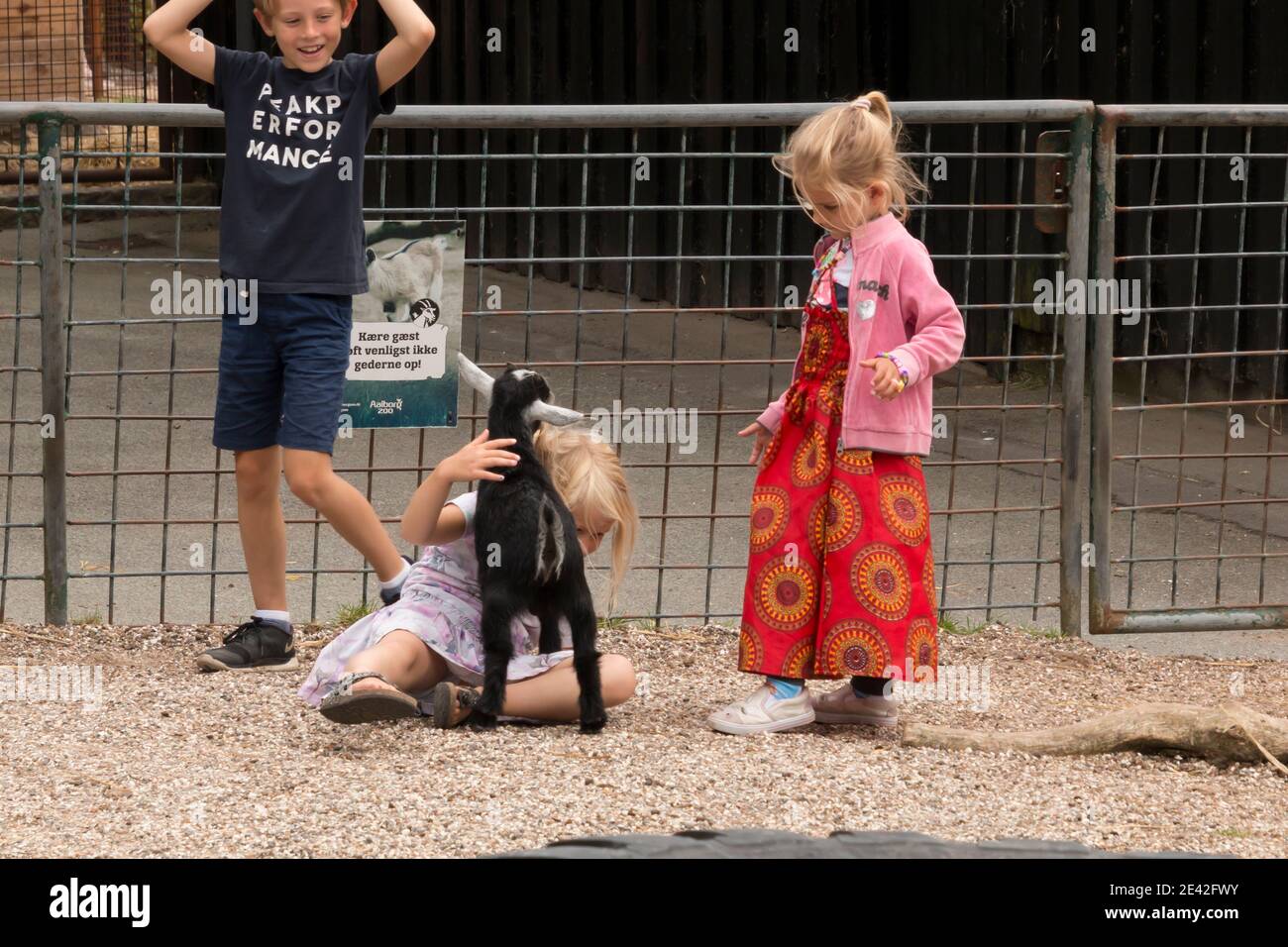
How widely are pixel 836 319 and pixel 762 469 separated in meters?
0.41

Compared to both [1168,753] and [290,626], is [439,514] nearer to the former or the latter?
[290,626]

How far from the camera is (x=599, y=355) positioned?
1042 cm

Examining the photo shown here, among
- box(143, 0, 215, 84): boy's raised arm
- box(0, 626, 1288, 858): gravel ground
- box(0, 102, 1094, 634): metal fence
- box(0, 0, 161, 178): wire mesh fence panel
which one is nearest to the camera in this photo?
box(0, 626, 1288, 858): gravel ground

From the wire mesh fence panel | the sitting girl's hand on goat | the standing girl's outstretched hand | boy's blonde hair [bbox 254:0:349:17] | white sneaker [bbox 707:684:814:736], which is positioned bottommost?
white sneaker [bbox 707:684:814:736]

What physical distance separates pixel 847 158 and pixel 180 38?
5.59 ft

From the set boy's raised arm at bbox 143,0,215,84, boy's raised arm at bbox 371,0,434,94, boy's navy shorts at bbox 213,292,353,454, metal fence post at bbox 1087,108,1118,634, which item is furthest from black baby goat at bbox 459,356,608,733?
metal fence post at bbox 1087,108,1118,634

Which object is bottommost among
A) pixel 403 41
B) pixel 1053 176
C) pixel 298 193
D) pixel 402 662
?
pixel 402 662

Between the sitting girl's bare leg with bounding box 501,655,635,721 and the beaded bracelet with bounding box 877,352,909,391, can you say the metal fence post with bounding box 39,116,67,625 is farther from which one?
the beaded bracelet with bounding box 877,352,909,391

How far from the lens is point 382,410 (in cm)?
480

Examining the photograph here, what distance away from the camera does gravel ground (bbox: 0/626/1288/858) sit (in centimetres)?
322

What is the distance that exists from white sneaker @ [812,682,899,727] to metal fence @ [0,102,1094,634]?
68 centimetres

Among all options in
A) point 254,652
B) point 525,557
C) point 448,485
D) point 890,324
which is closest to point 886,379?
point 890,324

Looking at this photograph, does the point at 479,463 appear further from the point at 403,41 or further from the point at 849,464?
the point at 403,41
